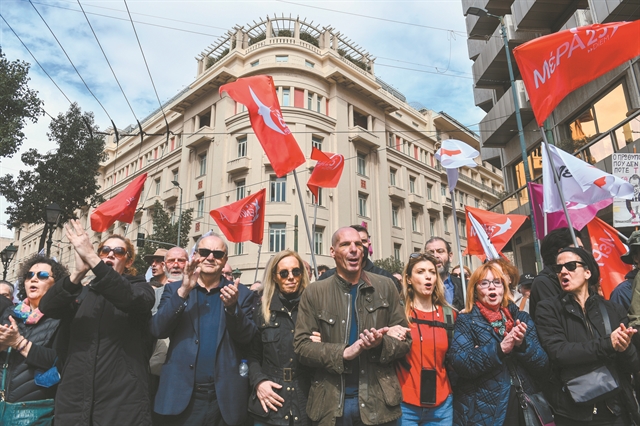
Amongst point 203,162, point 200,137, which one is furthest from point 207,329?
point 203,162

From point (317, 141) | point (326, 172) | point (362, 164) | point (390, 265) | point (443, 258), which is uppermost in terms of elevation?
point (317, 141)

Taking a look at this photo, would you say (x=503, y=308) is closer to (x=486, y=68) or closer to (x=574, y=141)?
(x=574, y=141)

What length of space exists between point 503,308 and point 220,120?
28500 mm

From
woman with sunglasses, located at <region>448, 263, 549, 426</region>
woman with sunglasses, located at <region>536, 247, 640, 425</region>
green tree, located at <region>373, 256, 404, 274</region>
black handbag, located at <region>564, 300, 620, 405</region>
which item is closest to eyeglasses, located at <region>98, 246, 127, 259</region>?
woman with sunglasses, located at <region>448, 263, 549, 426</region>

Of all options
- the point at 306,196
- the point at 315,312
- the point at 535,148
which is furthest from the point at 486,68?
the point at 315,312

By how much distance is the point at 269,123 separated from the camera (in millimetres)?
7242

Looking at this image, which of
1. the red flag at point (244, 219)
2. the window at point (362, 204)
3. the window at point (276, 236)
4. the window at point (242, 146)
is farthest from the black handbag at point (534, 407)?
the window at point (362, 204)

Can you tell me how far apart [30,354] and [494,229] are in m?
8.12

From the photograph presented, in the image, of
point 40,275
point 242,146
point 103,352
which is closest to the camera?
point 103,352

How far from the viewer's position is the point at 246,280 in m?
25.0

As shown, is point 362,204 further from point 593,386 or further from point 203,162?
point 593,386

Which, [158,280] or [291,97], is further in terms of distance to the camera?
[291,97]

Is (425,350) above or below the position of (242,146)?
below

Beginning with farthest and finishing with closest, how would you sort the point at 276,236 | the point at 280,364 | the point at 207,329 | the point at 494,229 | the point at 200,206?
the point at 200,206
the point at 276,236
the point at 494,229
the point at 207,329
the point at 280,364
